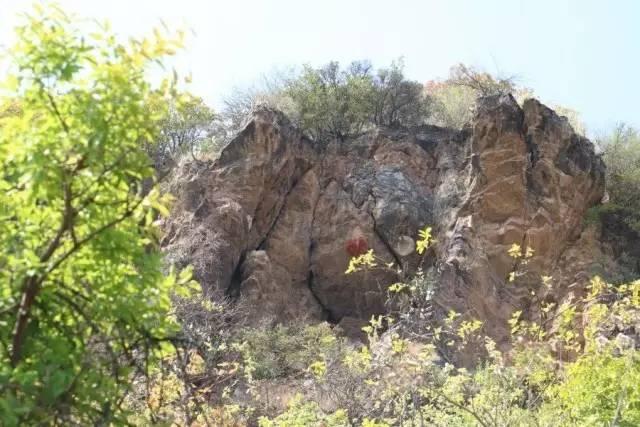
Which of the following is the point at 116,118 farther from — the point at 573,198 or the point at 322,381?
the point at 573,198

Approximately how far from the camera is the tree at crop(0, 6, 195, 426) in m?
2.20

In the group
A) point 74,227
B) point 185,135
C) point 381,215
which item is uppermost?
point 185,135

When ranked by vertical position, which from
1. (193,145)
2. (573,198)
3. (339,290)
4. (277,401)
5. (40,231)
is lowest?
(40,231)

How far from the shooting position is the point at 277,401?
1189 centimetres

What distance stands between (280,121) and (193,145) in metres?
5.01

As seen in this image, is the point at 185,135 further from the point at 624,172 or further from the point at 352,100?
the point at 624,172

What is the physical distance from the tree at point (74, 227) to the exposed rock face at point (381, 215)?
12797mm

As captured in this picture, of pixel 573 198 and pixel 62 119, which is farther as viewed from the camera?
pixel 573 198

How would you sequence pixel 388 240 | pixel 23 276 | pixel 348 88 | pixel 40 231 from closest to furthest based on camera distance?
pixel 23 276 < pixel 40 231 < pixel 388 240 < pixel 348 88

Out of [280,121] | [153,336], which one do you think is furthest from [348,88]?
[153,336]

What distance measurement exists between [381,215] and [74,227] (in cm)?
1477

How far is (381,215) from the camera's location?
17.0m

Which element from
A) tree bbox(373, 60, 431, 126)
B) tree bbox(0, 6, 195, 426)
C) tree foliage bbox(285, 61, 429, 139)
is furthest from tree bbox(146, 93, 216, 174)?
tree bbox(0, 6, 195, 426)

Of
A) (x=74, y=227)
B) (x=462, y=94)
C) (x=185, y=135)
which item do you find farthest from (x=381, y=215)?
(x=74, y=227)
